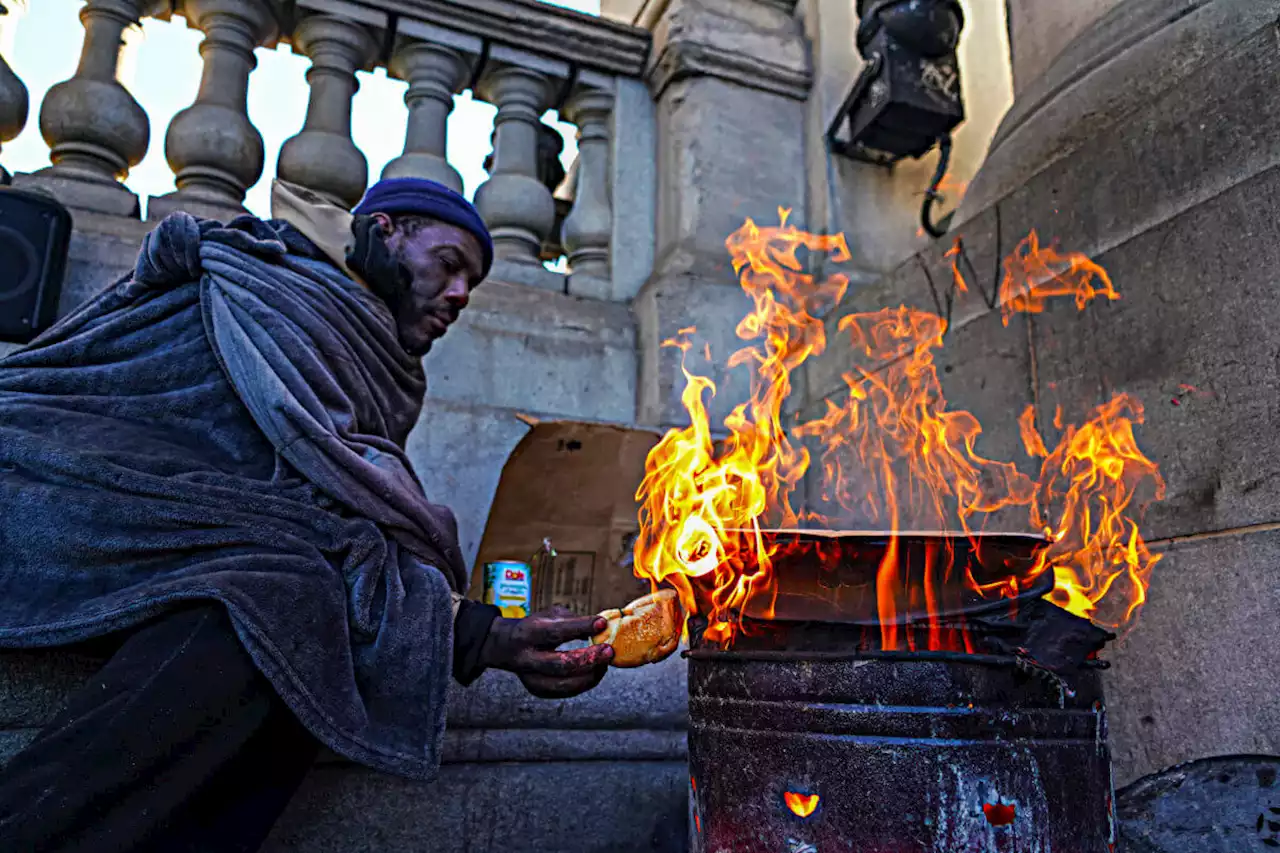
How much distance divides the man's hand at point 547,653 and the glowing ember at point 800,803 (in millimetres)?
480

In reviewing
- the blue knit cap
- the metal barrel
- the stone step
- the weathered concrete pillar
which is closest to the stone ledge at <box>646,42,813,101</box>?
the weathered concrete pillar

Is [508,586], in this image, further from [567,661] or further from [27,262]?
[27,262]

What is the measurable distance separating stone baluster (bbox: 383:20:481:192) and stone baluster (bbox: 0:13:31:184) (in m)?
1.48

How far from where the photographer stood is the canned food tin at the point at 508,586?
3084 millimetres

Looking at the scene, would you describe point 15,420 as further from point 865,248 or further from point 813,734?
point 865,248

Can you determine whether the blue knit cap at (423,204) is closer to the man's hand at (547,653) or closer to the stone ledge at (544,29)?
the man's hand at (547,653)

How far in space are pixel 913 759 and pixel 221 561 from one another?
4.24 ft

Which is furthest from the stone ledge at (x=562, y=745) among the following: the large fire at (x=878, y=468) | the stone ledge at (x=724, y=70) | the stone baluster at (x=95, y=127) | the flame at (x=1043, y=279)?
the stone ledge at (x=724, y=70)

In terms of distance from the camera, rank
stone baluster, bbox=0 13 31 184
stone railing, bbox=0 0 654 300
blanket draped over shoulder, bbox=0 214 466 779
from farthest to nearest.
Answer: stone railing, bbox=0 0 654 300, stone baluster, bbox=0 13 31 184, blanket draped over shoulder, bbox=0 214 466 779

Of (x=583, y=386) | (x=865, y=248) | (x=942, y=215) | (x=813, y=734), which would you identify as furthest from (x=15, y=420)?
(x=942, y=215)

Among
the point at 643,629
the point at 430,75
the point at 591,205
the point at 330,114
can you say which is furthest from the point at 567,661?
the point at 430,75

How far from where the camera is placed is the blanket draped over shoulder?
161 cm

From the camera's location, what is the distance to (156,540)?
1.65 meters

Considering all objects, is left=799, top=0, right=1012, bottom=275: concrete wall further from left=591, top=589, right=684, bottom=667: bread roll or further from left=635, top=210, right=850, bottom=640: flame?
left=591, top=589, right=684, bottom=667: bread roll
